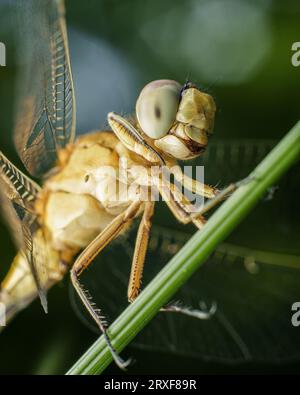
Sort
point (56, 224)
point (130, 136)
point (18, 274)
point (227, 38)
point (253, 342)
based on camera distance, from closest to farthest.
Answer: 1. point (130, 136)
2. point (56, 224)
3. point (18, 274)
4. point (253, 342)
5. point (227, 38)

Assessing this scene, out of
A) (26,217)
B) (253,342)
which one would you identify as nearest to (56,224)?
(26,217)

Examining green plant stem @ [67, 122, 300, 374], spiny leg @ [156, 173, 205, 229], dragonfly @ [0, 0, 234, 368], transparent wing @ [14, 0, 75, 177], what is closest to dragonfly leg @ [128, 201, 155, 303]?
dragonfly @ [0, 0, 234, 368]

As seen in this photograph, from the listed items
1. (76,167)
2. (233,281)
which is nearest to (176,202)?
(76,167)

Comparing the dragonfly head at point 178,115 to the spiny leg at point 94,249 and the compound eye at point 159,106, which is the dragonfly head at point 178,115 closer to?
the compound eye at point 159,106

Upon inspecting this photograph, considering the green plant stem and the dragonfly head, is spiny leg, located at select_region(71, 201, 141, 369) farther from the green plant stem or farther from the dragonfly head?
the green plant stem

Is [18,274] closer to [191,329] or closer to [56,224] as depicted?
[56,224]

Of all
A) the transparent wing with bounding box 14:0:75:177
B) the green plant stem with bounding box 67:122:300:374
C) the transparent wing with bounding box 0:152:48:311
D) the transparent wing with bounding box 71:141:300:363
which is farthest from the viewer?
the transparent wing with bounding box 71:141:300:363
